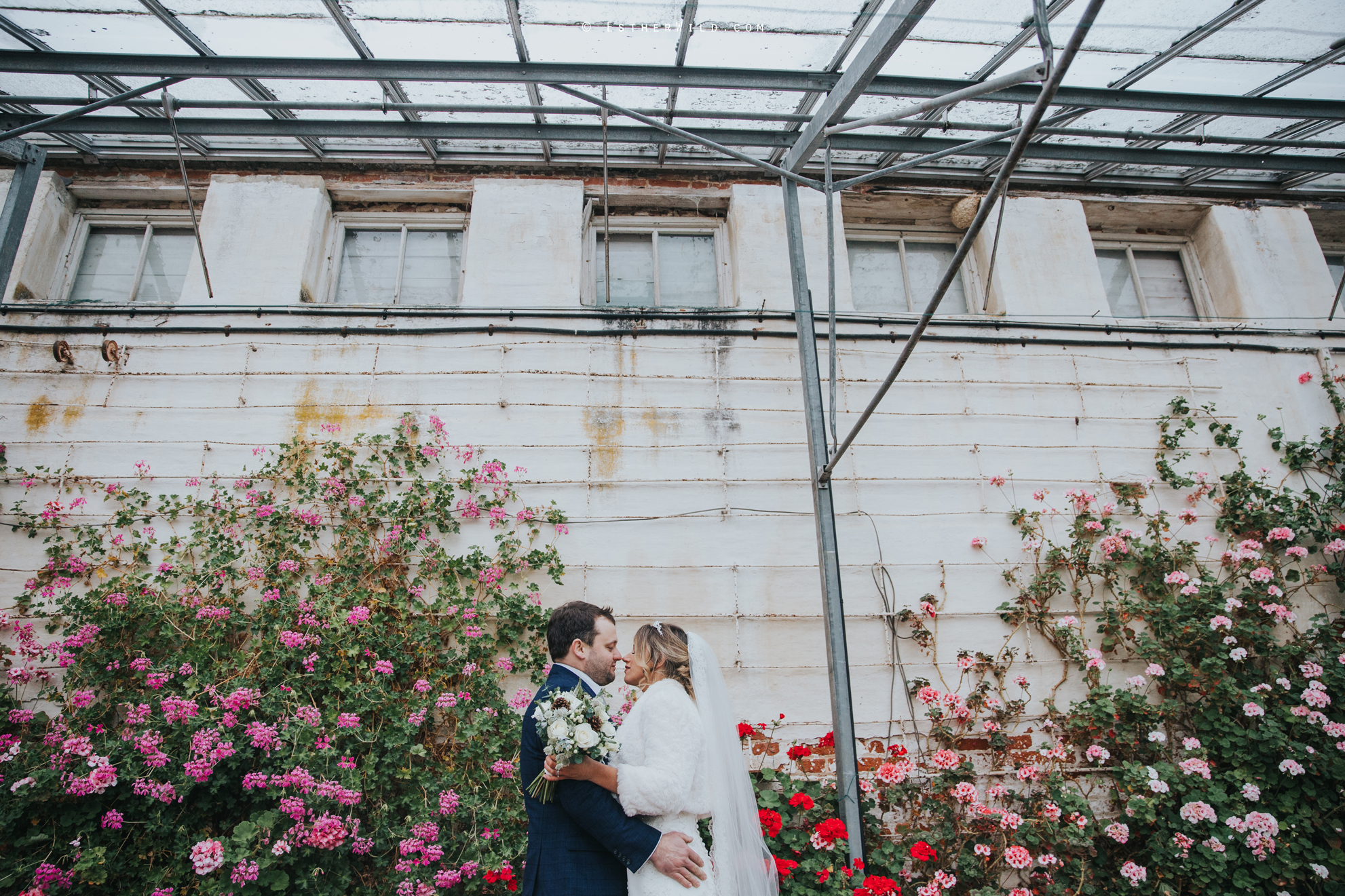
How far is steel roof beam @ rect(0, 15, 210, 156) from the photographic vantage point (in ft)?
12.0

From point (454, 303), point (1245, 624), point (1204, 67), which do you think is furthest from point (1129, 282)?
point (454, 303)

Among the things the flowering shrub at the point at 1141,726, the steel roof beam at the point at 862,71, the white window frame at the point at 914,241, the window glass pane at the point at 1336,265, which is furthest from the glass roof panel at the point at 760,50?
the window glass pane at the point at 1336,265

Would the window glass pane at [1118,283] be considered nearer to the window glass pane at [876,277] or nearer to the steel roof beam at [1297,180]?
the steel roof beam at [1297,180]

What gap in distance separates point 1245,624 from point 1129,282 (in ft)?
9.31

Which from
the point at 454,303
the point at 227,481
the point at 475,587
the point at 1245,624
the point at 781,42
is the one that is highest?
the point at 781,42

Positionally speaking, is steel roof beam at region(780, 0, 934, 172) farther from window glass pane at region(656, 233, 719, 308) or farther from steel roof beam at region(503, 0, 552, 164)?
steel roof beam at region(503, 0, 552, 164)

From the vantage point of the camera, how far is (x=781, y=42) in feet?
12.3

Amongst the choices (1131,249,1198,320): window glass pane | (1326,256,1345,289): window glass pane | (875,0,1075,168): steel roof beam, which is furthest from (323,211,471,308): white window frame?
(1326,256,1345,289): window glass pane

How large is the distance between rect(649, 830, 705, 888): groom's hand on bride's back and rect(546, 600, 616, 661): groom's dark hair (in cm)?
75

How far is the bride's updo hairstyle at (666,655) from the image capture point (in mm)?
2664

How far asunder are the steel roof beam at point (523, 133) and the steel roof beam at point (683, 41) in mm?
173

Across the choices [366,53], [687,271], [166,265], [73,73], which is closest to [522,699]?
[687,271]

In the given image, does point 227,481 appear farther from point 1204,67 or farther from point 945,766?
point 1204,67

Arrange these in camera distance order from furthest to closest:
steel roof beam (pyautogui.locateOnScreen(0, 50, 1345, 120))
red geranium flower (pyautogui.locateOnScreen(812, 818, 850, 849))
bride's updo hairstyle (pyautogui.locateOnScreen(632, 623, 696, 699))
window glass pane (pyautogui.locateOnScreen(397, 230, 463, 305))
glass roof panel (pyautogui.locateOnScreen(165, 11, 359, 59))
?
window glass pane (pyautogui.locateOnScreen(397, 230, 463, 305)) < steel roof beam (pyautogui.locateOnScreen(0, 50, 1345, 120)) < glass roof panel (pyautogui.locateOnScreen(165, 11, 359, 59)) < red geranium flower (pyautogui.locateOnScreen(812, 818, 850, 849)) < bride's updo hairstyle (pyautogui.locateOnScreen(632, 623, 696, 699))
